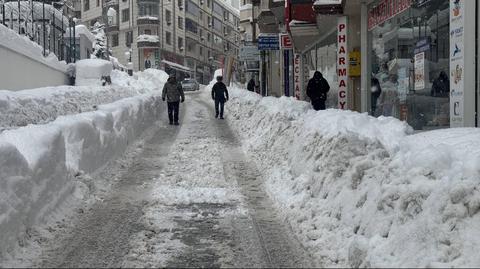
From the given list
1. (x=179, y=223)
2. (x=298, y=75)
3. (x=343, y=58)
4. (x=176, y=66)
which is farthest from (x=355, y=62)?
(x=176, y=66)

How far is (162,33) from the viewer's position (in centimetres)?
6694

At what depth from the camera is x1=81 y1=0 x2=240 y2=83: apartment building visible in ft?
213

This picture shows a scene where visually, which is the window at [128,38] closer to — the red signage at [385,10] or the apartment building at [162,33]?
the apartment building at [162,33]

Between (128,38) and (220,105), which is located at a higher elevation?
(128,38)

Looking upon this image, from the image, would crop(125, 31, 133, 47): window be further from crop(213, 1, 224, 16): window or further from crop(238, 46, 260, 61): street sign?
crop(238, 46, 260, 61): street sign

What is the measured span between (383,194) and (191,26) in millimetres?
76301

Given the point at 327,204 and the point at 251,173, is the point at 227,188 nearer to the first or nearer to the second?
the point at 251,173

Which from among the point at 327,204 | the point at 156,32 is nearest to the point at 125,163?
the point at 327,204

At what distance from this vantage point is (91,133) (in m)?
8.84

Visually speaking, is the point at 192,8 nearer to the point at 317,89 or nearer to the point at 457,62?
the point at 317,89

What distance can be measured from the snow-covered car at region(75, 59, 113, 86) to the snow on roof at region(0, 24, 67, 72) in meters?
5.05

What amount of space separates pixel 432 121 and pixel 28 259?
24.2 feet


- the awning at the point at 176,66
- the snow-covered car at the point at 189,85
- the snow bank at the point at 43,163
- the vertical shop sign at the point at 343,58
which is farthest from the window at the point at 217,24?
the snow bank at the point at 43,163

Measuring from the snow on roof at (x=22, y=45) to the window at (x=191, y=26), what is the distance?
2244 inches
